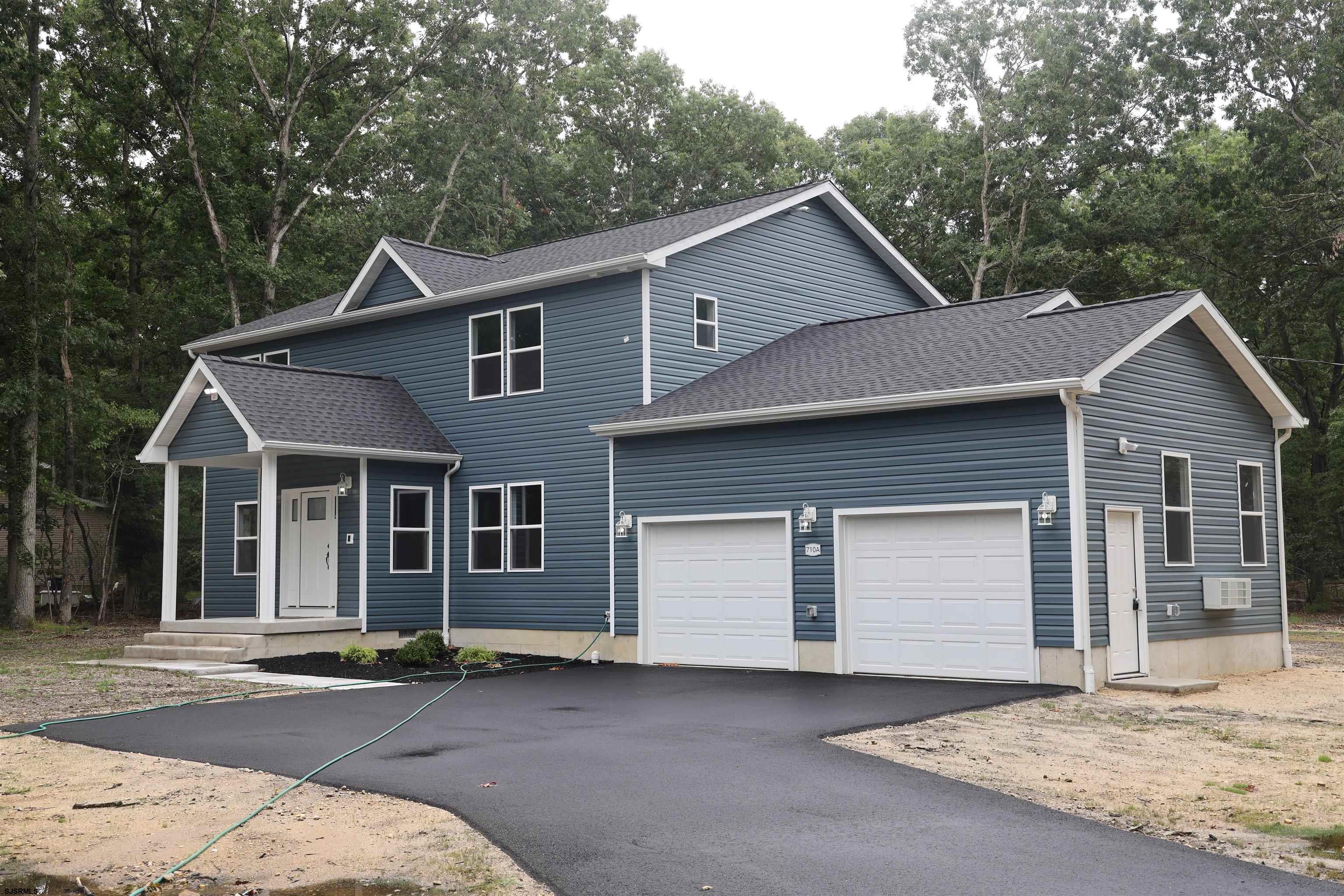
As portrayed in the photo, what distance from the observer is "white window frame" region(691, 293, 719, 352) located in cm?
1891

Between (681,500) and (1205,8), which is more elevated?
(1205,8)

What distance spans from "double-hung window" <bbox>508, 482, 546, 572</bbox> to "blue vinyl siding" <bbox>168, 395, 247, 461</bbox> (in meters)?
4.01

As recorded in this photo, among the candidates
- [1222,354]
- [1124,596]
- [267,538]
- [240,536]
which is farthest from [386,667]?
[1222,354]

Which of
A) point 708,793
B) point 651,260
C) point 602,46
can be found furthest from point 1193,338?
point 602,46

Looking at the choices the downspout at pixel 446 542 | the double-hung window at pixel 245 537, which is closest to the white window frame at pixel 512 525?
the downspout at pixel 446 542

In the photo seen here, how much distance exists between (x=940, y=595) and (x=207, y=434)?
11.0 metres

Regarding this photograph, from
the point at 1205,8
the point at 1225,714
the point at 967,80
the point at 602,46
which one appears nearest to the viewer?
the point at 1225,714

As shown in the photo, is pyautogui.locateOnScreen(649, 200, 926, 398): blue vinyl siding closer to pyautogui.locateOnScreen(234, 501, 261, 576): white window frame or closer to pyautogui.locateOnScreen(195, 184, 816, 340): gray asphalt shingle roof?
pyautogui.locateOnScreen(195, 184, 816, 340): gray asphalt shingle roof

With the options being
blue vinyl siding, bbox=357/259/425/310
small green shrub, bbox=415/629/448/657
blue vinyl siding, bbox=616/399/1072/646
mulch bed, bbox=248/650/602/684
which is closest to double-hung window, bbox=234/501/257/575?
blue vinyl siding, bbox=357/259/425/310

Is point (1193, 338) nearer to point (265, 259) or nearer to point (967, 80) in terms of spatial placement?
point (967, 80)

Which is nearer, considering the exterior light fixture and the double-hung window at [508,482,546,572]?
the exterior light fixture

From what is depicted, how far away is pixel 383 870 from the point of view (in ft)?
20.2

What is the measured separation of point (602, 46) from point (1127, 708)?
33.5 metres

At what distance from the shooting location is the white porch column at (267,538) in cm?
1728
